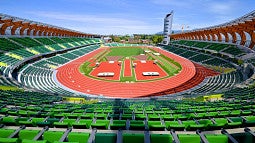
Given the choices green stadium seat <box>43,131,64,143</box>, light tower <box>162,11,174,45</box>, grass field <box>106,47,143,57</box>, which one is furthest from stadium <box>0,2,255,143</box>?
light tower <box>162,11,174,45</box>

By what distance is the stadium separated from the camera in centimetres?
768

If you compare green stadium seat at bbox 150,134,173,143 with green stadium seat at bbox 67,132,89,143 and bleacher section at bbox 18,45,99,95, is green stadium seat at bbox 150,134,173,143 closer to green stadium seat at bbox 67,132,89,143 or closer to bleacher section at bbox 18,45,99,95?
green stadium seat at bbox 67,132,89,143

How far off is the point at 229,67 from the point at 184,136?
43.6 meters

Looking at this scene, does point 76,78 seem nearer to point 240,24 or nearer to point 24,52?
point 24,52

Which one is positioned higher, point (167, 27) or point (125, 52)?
point (167, 27)

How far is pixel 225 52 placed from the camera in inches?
2174

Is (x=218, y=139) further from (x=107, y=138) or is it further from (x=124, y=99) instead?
(x=124, y=99)

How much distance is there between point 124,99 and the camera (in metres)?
26.9

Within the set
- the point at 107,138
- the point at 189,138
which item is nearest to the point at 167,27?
the point at 189,138

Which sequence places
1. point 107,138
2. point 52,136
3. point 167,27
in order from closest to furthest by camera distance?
point 107,138 < point 52,136 < point 167,27

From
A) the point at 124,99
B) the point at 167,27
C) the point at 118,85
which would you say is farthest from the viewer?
the point at 167,27

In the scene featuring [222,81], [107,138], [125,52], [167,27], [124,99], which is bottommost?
[124,99]

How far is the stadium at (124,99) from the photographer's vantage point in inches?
302

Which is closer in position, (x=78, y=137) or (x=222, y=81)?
(x=78, y=137)
